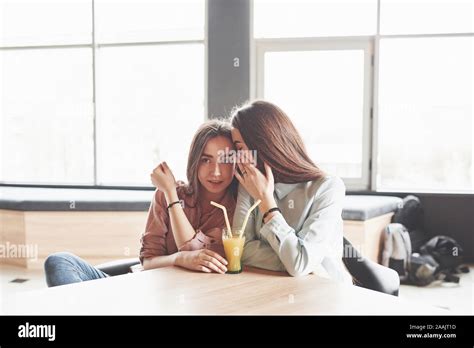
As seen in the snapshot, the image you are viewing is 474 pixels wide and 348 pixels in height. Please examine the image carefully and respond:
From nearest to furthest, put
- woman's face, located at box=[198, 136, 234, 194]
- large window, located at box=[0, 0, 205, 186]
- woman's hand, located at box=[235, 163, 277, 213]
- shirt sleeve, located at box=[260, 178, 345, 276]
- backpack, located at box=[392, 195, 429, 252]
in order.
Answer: shirt sleeve, located at box=[260, 178, 345, 276] < woman's hand, located at box=[235, 163, 277, 213] < woman's face, located at box=[198, 136, 234, 194] < backpack, located at box=[392, 195, 429, 252] < large window, located at box=[0, 0, 205, 186]

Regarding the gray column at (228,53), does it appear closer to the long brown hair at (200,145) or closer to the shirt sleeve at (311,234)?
the long brown hair at (200,145)

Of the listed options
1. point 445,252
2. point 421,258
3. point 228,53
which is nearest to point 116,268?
point 421,258

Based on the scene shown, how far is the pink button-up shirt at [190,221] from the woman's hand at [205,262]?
19cm

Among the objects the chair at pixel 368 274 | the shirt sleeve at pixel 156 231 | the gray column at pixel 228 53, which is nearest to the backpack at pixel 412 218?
the gray column at pixel 228 53

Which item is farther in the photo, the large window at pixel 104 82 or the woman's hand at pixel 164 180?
the large window at pixel 104 82

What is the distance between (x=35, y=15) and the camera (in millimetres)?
5262

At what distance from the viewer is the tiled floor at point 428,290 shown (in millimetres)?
3426

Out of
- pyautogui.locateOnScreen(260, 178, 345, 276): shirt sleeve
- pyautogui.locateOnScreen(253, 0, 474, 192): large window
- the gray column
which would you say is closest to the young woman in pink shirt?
pyautogui.locateOnScreen(260, 178, 345, 276): shirt sleeve

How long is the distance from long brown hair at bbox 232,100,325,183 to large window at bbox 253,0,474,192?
318 centimetres

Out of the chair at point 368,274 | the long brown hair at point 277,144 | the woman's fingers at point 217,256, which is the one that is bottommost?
the chair at point 368,274

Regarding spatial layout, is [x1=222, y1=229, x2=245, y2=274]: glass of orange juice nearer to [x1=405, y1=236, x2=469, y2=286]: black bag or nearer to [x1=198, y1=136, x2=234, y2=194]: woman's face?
[x1=198, y1=136, x2=234, y2=194]: woman's face

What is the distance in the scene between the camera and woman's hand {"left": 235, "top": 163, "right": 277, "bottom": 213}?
Result: 1.67m

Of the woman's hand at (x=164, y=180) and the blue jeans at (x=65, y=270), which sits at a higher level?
the woman's hand at (x=164, y=180)

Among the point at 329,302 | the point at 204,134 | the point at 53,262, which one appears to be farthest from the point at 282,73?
the point at 329,302
